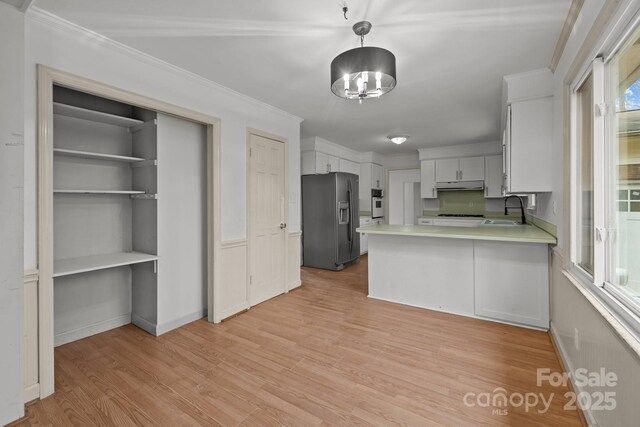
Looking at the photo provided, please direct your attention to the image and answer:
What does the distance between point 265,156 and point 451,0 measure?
2.41 meters

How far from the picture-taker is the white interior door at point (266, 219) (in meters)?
3.35

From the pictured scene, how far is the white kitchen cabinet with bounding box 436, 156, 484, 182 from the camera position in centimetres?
571

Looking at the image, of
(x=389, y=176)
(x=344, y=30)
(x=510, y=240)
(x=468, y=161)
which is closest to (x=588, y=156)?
(x=510, y=240)

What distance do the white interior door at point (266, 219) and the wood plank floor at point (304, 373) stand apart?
0.57 meters

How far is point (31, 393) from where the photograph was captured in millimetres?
1760

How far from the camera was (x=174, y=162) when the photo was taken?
9.29ft

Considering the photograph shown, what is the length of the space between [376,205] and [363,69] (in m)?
5.21

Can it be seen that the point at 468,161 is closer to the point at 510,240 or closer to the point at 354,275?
the point at 354,275

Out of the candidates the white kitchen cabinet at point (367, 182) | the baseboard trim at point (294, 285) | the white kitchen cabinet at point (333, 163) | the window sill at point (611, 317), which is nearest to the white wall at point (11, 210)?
the baseboard trim at point (294, 285)

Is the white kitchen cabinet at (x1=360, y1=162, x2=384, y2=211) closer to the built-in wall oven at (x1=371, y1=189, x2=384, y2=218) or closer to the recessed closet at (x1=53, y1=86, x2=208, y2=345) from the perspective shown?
the built-in wall oven at (x1=371, y1=189, x2=384, y2=218)

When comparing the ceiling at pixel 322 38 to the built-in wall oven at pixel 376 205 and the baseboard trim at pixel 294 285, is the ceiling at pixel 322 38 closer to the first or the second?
the baseboard trim at pixel 294 285

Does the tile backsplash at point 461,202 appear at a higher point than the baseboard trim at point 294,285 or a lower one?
higher

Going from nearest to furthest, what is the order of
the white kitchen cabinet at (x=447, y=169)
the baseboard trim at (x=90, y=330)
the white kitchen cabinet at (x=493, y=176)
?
the baseboard trim at (x=90, y=330), the white kitchen cabinet at (x=493, y=176), the white kitchen cabinet at (x=447, y=169)

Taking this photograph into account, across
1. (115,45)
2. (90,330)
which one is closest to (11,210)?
(115,45)
